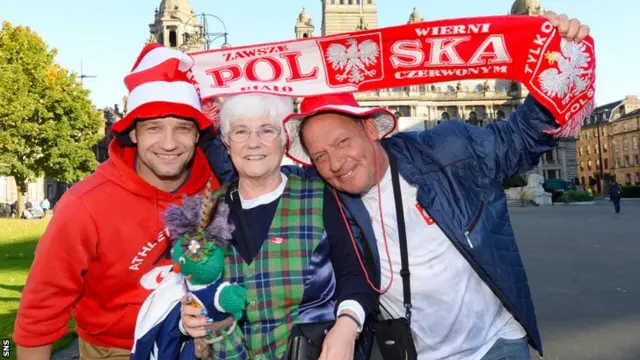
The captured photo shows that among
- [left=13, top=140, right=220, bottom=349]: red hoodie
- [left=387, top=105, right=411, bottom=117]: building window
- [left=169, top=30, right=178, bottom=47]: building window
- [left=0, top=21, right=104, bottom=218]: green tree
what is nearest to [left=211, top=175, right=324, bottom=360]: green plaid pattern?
[left=13, top=140, right=220, bottom=349]: red hoodie

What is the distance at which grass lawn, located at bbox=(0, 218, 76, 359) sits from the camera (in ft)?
19.8

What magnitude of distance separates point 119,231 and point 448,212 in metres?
1.77

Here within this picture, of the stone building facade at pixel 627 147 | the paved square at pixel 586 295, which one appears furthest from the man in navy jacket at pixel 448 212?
the stone building facade at pixel 627 147

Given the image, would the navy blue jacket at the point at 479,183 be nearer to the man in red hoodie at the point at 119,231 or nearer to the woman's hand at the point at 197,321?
the man in red hoodie at the point at 119,231

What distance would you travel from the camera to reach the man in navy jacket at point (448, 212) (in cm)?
253

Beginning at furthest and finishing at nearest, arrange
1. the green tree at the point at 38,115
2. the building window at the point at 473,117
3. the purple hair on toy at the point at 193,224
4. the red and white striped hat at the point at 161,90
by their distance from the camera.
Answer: the building window at the point at 473,117 → the green tree at the point at 38,115 → the red and white striped hat at the point at 161,90 → the purple hair on toy at the point at 193,224

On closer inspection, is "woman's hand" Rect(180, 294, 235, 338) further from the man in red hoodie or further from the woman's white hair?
the woman's white hair

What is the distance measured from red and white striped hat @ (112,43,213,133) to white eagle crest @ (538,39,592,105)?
6.35 feet

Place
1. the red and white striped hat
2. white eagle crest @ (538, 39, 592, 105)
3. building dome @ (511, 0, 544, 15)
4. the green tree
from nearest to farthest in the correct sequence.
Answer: white eagle crest @ (538, 39, 592, 105)
the red and white striped hat
the green tree
building dome @ (511, 0, 544, 15)

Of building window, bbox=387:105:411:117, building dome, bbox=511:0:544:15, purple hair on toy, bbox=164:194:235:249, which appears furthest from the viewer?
building window, bbox=387:105:411:117

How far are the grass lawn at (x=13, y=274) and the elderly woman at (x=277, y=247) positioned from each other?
4008mm

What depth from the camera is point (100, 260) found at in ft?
8.69

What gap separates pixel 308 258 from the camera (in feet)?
7.79

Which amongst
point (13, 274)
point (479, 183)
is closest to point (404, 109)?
point (13, 274)
